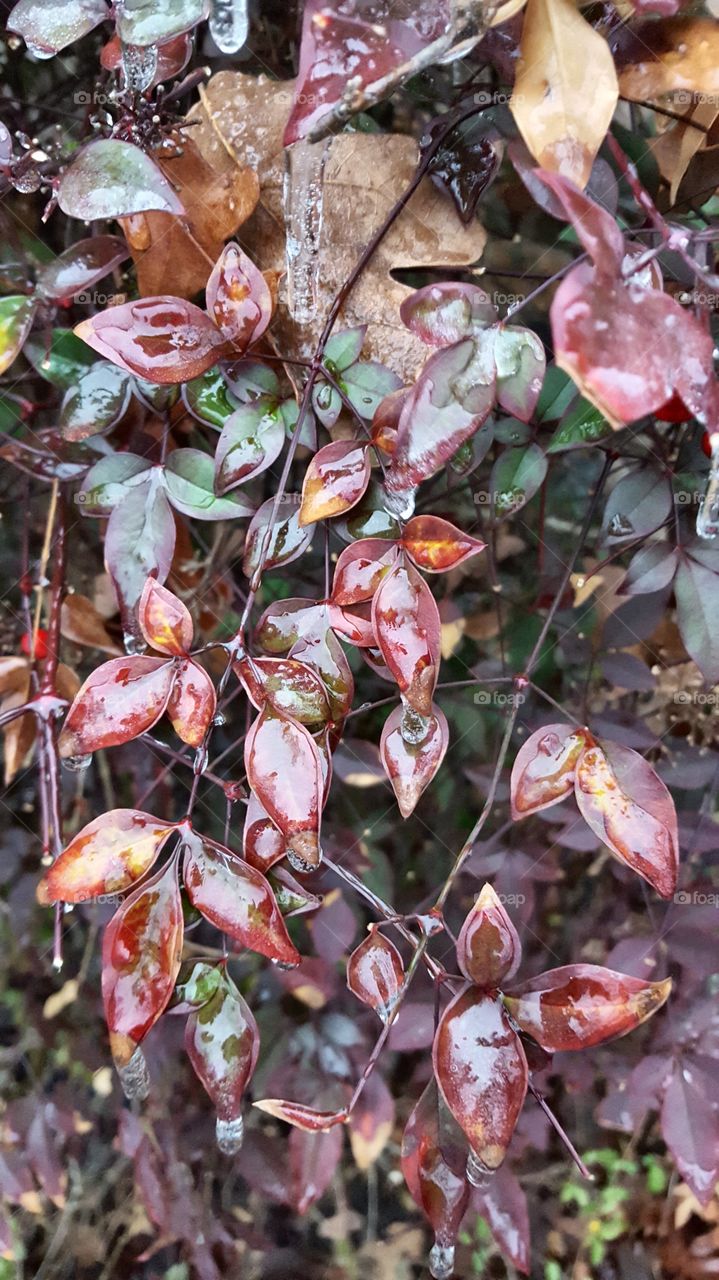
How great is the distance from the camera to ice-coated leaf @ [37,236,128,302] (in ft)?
1.96

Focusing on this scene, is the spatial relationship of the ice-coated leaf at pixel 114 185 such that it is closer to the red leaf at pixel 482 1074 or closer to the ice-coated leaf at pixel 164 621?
the ice-coated leaf at pixel 164 621

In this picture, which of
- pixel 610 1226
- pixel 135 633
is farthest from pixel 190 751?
pixel 610 1226

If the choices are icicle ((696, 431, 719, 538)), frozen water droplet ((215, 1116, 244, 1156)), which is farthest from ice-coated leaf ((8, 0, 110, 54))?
frozen water droplet ((215, 1116, 244, 1156))

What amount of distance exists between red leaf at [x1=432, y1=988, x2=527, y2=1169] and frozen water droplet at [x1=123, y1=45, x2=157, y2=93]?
A: 627mm

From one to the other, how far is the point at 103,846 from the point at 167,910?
0.06 metres

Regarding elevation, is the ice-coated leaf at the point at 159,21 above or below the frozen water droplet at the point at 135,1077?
above

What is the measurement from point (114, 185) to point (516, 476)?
343mm

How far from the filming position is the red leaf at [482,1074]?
46 cm

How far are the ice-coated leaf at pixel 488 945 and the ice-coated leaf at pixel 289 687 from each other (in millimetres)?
156

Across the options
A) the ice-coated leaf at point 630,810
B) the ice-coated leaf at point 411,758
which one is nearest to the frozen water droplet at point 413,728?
the ice-coated leaf at point 411,758

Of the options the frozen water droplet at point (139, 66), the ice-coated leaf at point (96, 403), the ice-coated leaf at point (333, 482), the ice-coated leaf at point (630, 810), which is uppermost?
the frozen water droplet at point (139, 66)

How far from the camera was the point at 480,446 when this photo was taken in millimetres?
601

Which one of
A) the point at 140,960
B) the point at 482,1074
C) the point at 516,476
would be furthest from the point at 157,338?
the point at 482,1074

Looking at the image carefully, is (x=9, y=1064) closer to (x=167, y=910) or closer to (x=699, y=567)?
(x=167, y=910)
